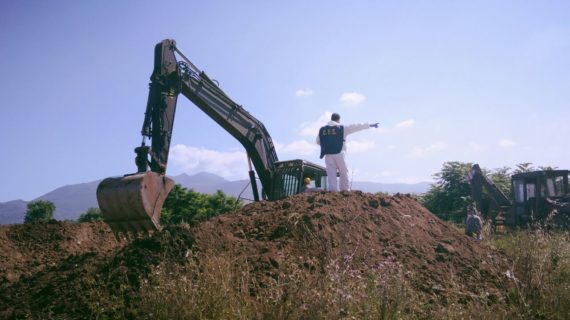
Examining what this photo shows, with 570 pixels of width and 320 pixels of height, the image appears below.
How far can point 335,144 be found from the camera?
32.2 feet

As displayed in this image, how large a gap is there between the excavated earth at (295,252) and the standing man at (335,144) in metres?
1.22

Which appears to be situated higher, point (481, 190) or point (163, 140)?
point (163, 140)

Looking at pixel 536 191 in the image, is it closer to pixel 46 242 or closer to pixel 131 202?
pixel 131 202

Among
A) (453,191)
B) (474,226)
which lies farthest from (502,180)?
(474,226)

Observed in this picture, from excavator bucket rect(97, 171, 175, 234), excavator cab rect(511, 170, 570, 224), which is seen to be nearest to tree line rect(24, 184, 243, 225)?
excavator cab rect(511, 170, 570, 224)

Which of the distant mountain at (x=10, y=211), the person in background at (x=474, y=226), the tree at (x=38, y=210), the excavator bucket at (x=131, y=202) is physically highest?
the excavator bucket at (x=131, y=202)

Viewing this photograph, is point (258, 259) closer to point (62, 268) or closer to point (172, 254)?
point (172, 254)

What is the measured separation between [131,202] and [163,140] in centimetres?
206

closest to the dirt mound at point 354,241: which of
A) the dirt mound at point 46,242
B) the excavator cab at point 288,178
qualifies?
the excavator cab at point 288,178

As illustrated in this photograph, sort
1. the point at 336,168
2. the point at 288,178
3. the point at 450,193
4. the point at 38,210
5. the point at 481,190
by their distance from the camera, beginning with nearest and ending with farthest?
the point at 336,168
the point at 288,178
the point at 481,190
the point at 450,193
the point at 38,210

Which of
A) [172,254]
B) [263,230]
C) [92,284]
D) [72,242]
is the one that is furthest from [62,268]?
[72,242]

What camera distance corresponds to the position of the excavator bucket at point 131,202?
7.22 m

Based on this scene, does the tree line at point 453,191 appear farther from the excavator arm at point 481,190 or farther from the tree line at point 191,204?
the tree line at point 191,204

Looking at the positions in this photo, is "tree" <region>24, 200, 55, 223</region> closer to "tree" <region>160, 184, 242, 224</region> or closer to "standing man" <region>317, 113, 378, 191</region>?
"tree" <region>160, 184, 242, 224</region>
